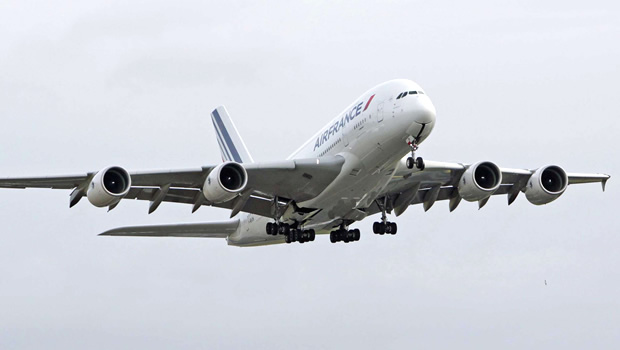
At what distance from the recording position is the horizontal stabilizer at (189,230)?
156 ft

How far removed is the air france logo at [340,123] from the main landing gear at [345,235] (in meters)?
4.83

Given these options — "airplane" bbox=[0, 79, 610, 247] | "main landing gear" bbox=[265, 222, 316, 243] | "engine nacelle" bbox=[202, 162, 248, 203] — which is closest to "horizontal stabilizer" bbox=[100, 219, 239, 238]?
"airplane" bbox=[0, 79, 610, 247]

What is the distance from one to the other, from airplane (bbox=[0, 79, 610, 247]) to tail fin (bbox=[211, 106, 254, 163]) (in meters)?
5.59

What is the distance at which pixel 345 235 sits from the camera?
152ft

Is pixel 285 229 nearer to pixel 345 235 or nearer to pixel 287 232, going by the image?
pixel 287 232

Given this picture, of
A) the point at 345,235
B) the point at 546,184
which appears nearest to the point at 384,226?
the point at 345,235

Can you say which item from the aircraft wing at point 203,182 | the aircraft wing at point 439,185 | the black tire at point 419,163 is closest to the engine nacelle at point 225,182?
the aircraft wing at point 203,182

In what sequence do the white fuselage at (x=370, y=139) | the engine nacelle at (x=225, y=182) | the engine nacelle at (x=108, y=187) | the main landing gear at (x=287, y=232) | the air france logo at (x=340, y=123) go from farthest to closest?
the main landing gear at (x=287, y=232)
the air france logo at (x=340, y=123)
the engine nacelle at (x=225, y=182)
the engine nacelle at (x=108, y=187)
the white fuselage at (x=370, y=139)

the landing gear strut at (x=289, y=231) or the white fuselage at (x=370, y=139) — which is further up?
the white fuselage at (x=370, y=139)

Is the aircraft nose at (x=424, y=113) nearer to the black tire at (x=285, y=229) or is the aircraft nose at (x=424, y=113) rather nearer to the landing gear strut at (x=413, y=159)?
the landing gear strut at (x=413, y=159)

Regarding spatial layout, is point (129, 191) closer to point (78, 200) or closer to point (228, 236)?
point (78, 200)

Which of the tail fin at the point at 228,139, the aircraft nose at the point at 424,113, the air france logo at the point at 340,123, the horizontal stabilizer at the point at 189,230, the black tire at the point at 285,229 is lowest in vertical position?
the black tire at the point at 285,229

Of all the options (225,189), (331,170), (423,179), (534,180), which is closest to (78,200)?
(225,189)

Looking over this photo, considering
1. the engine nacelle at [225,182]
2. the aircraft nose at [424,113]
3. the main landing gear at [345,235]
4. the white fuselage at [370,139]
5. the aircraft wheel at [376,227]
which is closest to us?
the aircraft nose at [424,113]
